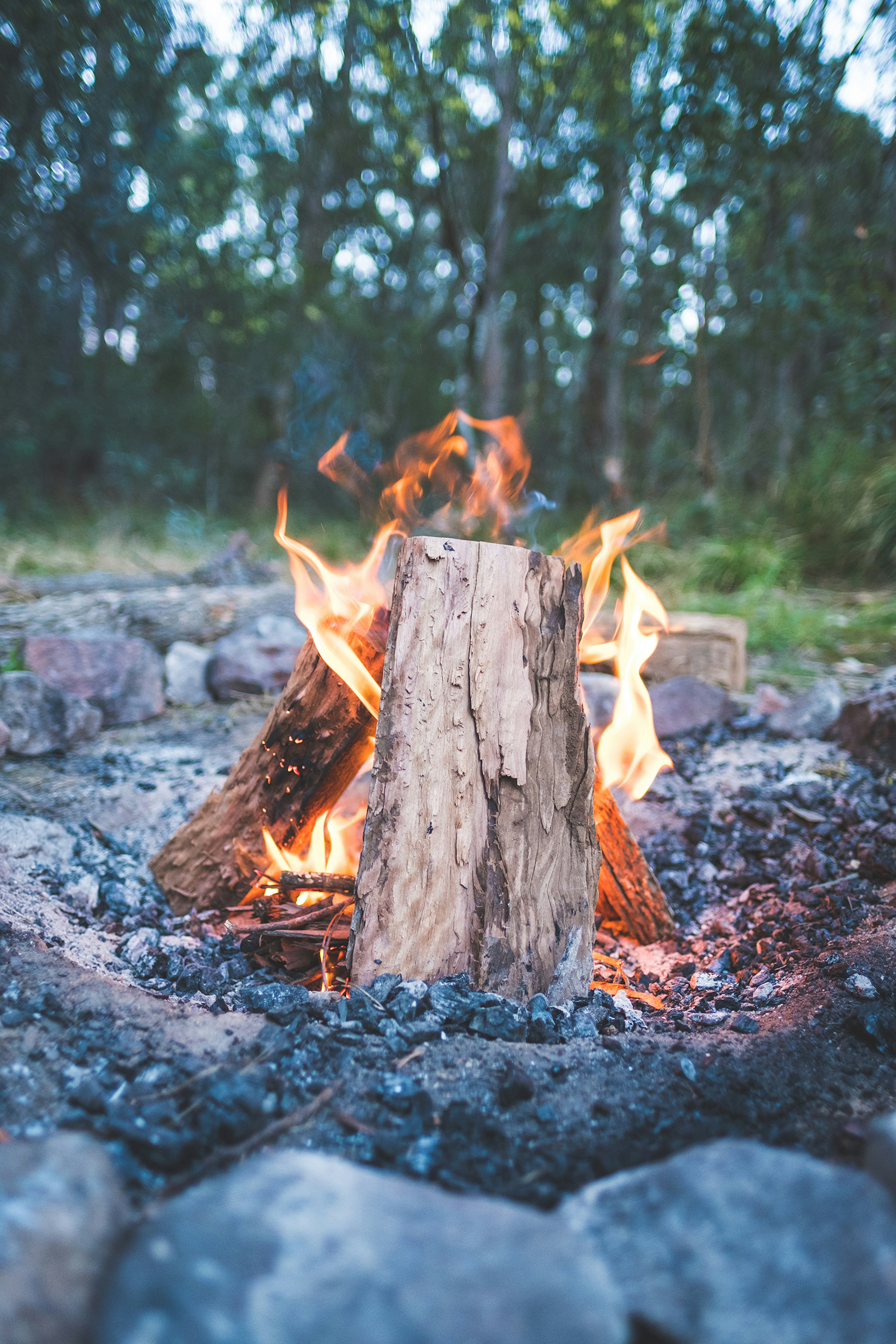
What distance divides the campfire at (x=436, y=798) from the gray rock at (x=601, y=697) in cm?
133

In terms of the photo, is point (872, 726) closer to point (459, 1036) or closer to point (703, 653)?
point (703, 653)

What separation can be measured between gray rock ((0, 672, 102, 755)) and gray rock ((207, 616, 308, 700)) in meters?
0.81

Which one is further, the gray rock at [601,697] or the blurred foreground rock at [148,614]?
the blurred foreground rock at [148,614]

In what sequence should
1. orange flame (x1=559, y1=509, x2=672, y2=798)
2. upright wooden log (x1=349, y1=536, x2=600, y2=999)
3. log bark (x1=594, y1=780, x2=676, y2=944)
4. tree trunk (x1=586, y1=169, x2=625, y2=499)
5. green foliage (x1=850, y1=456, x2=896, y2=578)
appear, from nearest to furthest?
1. upright wooden log (x1=349, y1=536, x2=600, y2=999)
2. log bark (x1=594, y1=780, x2=676, y2=944)
3. orange flame (x1=559, y1=509, x2=672, y2=798)
4. green foliage (x1=850, y1=456, x2=896, y2=578)
5. tree trunk (x1=586, y1=169, x2=625, y2=499)

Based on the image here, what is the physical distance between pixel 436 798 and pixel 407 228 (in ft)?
58.2

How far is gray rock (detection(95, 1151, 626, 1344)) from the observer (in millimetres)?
668

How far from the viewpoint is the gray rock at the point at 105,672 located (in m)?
3.41

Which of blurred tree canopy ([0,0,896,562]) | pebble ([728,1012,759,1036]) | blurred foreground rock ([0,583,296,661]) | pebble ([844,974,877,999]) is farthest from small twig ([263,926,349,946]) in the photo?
blurred tree canopy ([0,0,896,562])

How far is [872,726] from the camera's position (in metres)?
2.98

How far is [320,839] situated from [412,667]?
2.67 ft

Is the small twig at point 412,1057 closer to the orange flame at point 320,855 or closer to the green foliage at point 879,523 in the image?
the orange flame at point 320,855

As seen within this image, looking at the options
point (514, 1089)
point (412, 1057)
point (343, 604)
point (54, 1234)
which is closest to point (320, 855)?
point (343, 604)

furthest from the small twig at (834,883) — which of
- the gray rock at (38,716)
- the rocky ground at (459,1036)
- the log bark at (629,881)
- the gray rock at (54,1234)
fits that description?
the gray rock at (38,716)

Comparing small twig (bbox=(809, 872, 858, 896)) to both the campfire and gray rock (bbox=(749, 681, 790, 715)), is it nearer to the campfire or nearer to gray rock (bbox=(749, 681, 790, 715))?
the campfire
